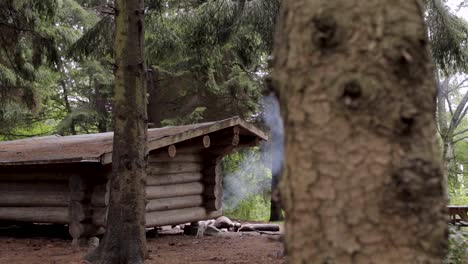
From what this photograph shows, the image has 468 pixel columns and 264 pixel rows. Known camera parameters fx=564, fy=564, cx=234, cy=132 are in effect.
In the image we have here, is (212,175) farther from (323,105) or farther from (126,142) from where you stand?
(323,105)

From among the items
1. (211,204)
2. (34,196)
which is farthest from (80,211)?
(211,204)

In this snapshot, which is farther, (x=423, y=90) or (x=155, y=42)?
(x=155, y=42)

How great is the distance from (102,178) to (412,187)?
385 inches

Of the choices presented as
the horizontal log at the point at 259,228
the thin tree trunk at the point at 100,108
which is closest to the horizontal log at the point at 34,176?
the horizontal log at the point at 259,228

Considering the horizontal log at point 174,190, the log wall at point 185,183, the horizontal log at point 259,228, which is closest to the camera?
the horizontal log at point 174,190

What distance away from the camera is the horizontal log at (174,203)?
12141mm

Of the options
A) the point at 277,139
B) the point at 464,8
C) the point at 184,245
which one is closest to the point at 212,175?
the point at 184,245

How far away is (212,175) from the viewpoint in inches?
549

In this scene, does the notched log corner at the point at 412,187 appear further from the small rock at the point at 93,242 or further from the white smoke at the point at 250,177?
the white smoke at the point at 250,177

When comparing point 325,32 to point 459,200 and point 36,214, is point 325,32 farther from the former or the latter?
A: point 459,200

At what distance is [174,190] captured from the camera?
12.8m

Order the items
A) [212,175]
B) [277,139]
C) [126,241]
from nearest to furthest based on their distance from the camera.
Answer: [126,241], [212,175], [277,139]

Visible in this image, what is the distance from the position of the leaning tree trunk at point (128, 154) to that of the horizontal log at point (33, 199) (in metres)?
3.75

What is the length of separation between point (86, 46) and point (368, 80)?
998 centimetres
